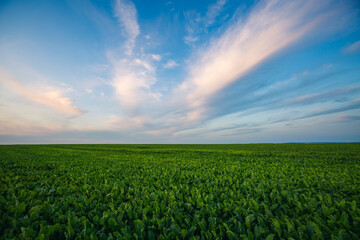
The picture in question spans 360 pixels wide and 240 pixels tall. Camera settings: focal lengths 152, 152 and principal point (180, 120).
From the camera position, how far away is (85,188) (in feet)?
16.3

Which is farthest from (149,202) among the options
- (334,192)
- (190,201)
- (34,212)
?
(334,192)

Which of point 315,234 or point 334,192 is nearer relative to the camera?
point 315,234

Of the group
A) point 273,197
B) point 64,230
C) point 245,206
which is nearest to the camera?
point 64,230

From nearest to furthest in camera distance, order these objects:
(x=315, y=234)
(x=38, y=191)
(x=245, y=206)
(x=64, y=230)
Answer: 1. (x=315, y=234)
2. (x=64, y=230)
3. (x=245, y=206)
4. (x=38, y=191)

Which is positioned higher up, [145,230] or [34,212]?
[34,212]

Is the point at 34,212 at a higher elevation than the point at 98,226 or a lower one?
higher

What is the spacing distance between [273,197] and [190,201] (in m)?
2.31

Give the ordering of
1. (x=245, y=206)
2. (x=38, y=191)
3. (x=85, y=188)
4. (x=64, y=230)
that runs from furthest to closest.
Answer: (x=85, y=188), (x=38, y=191), (x=245, y=206), (x=64, y=230)

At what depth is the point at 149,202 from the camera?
389 centimetres

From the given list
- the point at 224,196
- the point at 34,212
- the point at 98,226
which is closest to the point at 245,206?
the point at 224,196

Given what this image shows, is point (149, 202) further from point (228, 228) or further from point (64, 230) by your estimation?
point (228, 228)

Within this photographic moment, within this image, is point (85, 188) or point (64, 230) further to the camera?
point (85, 188)

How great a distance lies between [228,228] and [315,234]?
4.55 ft

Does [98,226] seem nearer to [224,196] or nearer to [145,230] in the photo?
[145,230]
